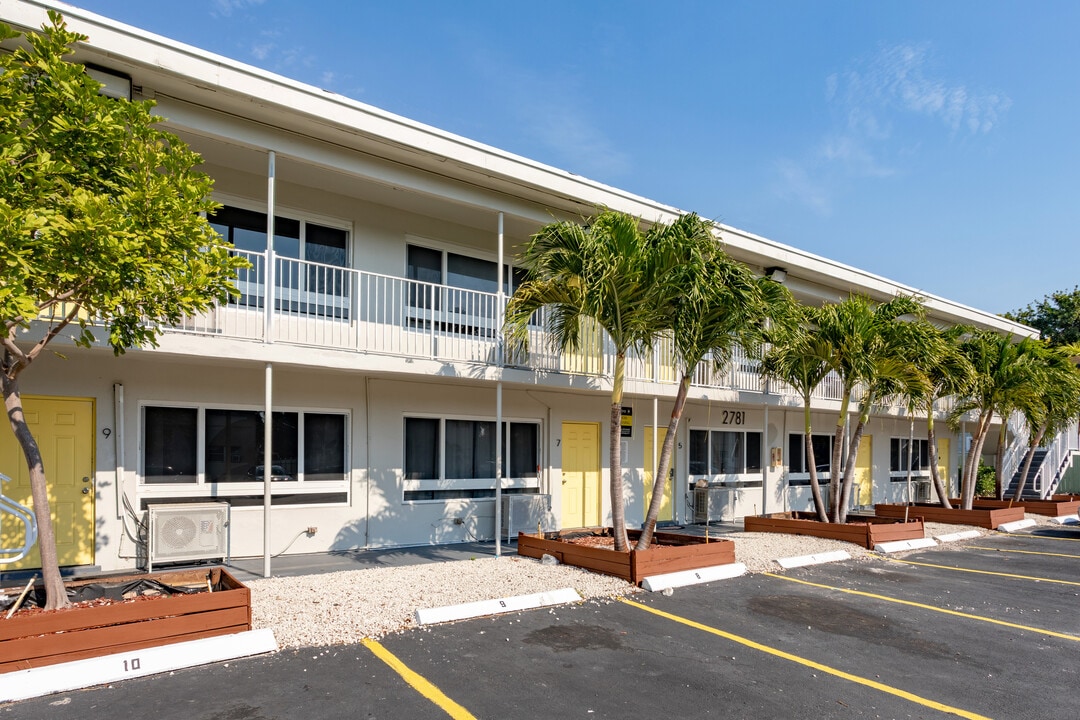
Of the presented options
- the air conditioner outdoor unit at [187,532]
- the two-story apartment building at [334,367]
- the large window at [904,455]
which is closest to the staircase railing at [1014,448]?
the large window at [904,455]

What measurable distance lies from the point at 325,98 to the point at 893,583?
10.0 m

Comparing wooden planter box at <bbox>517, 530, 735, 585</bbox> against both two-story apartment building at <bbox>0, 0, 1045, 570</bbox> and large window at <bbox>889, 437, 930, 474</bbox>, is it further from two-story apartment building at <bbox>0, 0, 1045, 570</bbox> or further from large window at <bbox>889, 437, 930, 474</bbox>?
large window at <bbox>889, 437, 930, 474</bbox>

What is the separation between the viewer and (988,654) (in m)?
6.29

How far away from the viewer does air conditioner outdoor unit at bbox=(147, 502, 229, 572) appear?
8469 mm

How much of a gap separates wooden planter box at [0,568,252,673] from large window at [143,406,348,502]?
3.10 m

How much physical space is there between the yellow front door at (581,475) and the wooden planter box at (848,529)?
3266 mm

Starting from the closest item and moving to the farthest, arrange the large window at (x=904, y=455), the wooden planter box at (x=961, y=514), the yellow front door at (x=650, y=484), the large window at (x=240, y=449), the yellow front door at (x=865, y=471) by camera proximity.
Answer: the large window at (x=240, y=449) → the yellow front door at (x=650, y=484) → the wooden planter box at (x=961, y=514) → the yellow front door at (x=865, y=471) → the large window at (x=904, y=455)

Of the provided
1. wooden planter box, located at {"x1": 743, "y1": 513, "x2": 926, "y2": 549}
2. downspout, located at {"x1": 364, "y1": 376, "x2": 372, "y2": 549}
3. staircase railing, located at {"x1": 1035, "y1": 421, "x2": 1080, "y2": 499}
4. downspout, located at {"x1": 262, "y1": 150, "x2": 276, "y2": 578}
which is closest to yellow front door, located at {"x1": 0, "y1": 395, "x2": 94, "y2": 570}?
downspout, located at {"x1": 262, "y1": 150, "x2": 276, "y2": 578}

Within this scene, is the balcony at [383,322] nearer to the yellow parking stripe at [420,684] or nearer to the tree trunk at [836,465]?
the tree trunk at [836,465]

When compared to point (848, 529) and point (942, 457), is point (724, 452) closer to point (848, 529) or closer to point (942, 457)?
point (848, 529)

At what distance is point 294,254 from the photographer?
34.1ft

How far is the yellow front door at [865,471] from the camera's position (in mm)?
19750

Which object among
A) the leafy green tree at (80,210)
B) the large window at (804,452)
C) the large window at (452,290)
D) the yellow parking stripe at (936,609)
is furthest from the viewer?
the large window at (804,452)

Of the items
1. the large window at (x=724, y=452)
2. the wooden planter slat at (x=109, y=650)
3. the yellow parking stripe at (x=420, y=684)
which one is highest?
the large window at (x=724, y=452)
